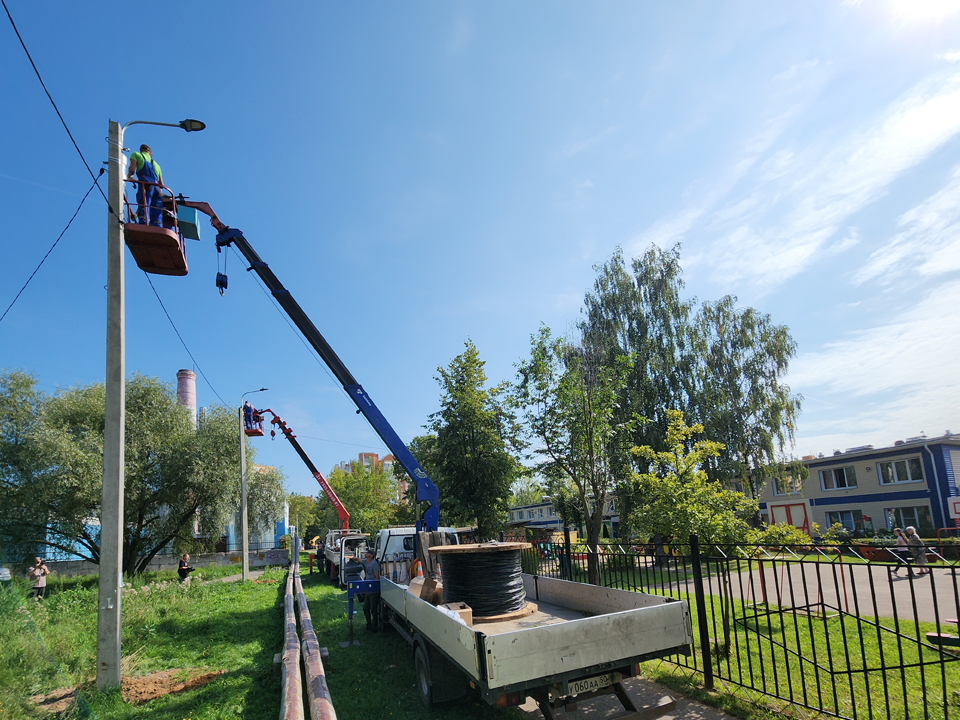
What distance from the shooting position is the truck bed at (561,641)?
463cm

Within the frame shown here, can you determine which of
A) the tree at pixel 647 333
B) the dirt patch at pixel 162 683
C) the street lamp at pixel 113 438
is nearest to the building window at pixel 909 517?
the tree at pixel 647 333

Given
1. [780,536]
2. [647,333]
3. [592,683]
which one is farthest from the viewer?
[647,333]

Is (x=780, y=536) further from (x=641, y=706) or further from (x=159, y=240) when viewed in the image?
(x=159, y=240)

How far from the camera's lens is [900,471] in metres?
28.3

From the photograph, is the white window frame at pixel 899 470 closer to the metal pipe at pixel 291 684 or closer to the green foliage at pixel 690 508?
the green foliage at pixel 690 508

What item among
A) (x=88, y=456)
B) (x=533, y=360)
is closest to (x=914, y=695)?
(x=533, y=360)

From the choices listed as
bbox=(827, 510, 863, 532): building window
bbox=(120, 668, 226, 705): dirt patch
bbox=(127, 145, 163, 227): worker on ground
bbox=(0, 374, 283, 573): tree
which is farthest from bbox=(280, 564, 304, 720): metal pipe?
bbox=(827, 510, 863, 532): building window

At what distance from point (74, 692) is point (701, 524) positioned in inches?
346

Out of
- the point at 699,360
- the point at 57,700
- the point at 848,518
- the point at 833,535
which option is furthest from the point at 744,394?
the point at 57,700

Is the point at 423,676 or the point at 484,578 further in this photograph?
the point at 484,578

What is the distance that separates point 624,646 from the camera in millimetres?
5188

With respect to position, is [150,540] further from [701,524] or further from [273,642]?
[701,524]

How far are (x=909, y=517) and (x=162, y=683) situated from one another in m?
33.2

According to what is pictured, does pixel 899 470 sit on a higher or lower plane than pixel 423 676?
higher
